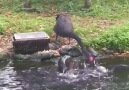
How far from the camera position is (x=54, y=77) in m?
10.8

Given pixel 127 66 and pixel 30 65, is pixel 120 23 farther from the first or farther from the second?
pixel 30 65

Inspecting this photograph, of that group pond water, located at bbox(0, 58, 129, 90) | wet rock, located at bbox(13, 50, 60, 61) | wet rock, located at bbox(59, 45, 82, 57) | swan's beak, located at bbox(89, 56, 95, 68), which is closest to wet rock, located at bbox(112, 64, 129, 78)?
pond water, located at bbox(0, 58, 129, 90)

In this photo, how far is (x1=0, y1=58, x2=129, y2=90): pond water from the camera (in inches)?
402

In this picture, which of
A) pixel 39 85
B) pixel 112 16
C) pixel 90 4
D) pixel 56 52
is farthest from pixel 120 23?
pixel 39 85

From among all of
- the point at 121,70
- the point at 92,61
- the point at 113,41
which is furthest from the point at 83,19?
the point at 121,70

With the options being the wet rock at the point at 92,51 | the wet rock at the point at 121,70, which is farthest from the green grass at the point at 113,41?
the wet rock at the point at 121,70

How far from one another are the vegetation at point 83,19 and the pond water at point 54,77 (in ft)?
4.81

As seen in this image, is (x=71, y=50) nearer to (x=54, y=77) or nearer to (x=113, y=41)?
(x=113, y=41)

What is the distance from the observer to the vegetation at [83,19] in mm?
13594

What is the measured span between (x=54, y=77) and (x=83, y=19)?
573 cm

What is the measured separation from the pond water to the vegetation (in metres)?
1.47

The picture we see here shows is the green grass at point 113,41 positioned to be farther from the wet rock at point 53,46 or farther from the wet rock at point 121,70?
the wet rock at point 121,70

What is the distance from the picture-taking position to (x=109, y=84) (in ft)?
34.0

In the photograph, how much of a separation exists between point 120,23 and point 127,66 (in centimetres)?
399
